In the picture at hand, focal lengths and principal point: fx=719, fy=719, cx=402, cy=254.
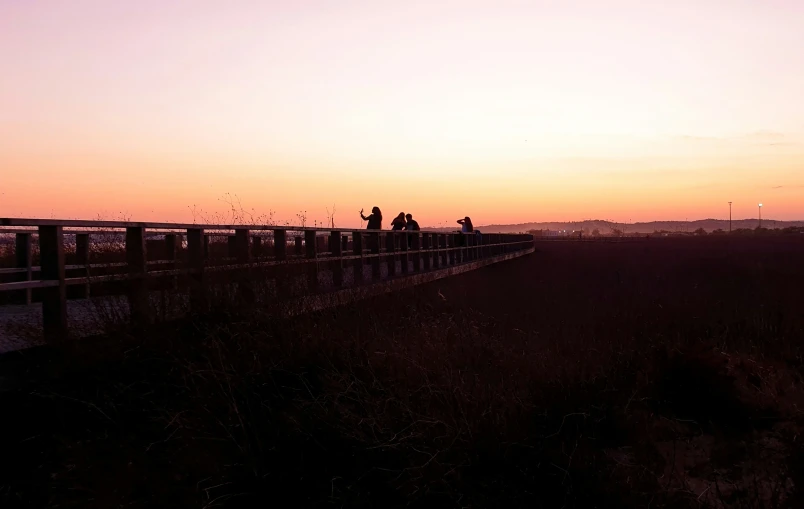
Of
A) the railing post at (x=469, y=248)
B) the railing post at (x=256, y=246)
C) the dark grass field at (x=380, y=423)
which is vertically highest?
the railing post at (x=256, y=246)

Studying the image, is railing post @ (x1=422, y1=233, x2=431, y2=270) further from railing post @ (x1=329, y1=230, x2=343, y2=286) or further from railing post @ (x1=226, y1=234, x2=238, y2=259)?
railing post @ (x1=226, y1=234, x2=238, y2=259)

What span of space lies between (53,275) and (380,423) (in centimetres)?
297

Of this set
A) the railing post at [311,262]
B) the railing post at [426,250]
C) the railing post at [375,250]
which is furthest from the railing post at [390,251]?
the railing post at [311,262]

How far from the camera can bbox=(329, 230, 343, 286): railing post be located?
11.0 m

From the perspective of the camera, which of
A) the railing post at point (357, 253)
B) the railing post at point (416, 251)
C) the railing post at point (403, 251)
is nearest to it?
the railing post at point (357, 253)

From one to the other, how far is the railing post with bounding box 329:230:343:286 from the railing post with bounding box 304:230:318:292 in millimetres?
718

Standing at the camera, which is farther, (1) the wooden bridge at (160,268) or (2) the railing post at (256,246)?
(2) the railing post at (256,246)

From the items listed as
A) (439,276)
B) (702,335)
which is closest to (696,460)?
(702,335)

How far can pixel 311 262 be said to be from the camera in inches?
389

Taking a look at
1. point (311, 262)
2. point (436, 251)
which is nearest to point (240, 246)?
point (311, 262)

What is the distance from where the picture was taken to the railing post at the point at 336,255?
11.0m

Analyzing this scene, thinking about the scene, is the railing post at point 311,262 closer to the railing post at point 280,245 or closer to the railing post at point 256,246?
the railing post at point 280,245

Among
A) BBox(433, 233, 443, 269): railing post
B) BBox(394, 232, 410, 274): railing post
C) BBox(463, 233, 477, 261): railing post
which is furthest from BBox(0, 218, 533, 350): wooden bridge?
BBox(463, 233, 477, 261): railing post

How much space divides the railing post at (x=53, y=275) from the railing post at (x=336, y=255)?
516cm
